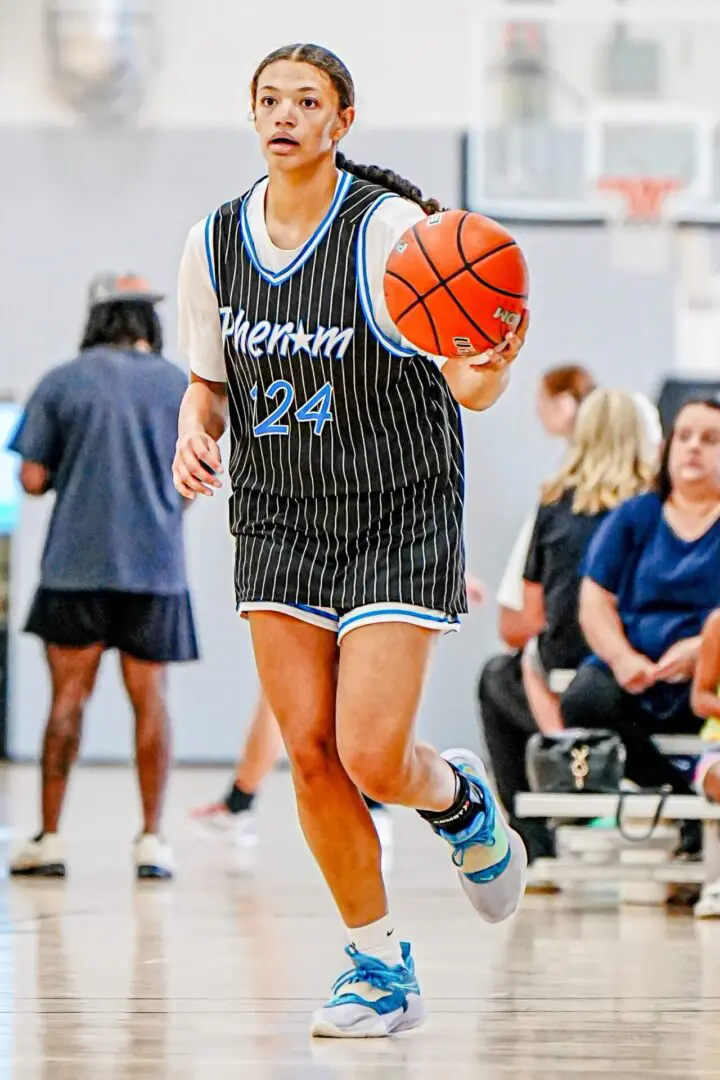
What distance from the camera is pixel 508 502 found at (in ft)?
37.4

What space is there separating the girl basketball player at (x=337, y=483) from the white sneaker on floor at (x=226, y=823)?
12.4ft

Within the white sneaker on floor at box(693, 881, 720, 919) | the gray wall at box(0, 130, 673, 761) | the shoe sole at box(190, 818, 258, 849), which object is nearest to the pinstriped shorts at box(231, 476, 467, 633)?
the white sneaker on floor at box(693, 881, 720, 919)

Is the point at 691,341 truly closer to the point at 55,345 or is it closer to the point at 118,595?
the point at 55,345

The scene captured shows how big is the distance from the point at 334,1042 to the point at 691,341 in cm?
874

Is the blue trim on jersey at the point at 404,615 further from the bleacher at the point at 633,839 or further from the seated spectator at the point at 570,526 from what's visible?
the seated spectator at the point at 570,526

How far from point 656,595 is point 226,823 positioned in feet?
7.36

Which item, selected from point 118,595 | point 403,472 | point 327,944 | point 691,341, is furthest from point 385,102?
point 403,472

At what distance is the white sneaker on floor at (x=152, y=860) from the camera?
5871 millimetres

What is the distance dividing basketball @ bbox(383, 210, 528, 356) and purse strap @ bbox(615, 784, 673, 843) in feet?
8.13

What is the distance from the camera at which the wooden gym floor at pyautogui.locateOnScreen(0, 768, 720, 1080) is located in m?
2.99

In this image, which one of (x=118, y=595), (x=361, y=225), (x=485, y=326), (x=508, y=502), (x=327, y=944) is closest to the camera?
(x=485, y=326)

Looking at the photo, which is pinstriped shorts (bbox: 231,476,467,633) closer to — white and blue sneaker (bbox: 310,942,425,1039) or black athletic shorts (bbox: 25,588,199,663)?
white and blue sneaker (bbox: 310,942,425,1039)

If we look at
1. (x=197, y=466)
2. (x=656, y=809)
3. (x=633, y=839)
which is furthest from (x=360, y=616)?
(x=633, y=839)

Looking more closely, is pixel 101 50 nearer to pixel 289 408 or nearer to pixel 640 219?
pixel 640 219
